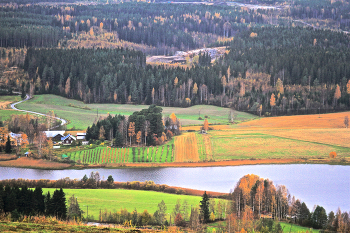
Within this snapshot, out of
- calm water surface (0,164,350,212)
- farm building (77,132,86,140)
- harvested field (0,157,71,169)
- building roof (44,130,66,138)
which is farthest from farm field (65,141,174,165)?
building roof (44,130,66,138)

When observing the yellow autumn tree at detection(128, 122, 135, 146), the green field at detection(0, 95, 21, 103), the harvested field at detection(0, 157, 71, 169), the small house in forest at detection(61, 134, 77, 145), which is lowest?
the harvested field at detection(0, 157, 71, 169)

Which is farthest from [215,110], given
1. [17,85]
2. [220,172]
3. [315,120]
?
[17,85]

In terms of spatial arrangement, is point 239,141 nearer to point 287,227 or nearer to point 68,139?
point 68,139

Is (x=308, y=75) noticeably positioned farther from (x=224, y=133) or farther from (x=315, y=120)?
(x=224, y=133)

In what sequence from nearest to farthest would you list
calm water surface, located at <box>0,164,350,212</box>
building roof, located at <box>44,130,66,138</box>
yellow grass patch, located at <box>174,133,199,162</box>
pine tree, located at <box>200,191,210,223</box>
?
pine tree, located at <box>200,191,210,223</box> → calm water surface, located at <box>0,164,350,212</box> → yellow grass patch, located at <box>174,133,199,162</box> → building roof, located at <box>44,130,66,138</box>

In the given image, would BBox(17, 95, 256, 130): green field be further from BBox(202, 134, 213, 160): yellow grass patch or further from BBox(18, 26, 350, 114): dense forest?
BBox(202, 134, 213, 160): yellow grass patch

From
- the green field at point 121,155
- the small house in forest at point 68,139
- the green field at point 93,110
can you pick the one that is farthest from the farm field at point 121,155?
the green field at point 93,110
